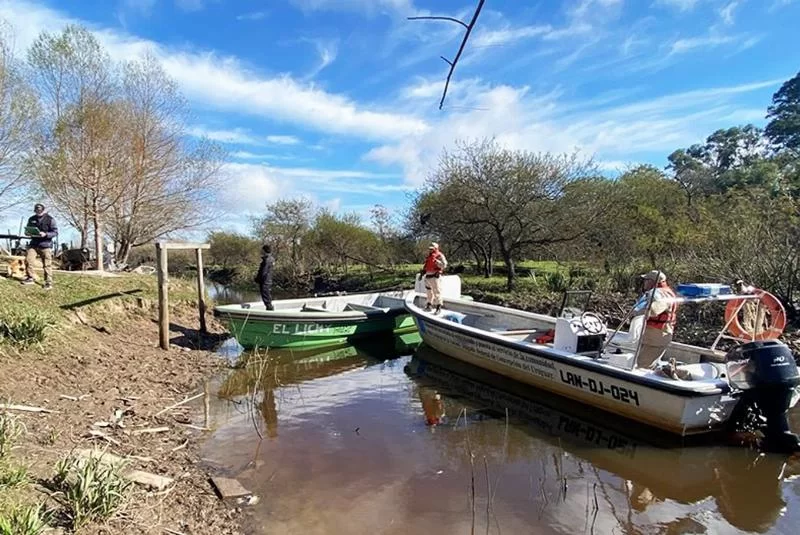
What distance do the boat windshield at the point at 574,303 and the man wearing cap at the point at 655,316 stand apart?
1366mm

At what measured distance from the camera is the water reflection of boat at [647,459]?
4.82m

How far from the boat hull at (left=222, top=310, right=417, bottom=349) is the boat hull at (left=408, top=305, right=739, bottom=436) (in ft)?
8.80

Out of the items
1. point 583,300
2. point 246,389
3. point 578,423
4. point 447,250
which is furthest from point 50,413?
point 447,250

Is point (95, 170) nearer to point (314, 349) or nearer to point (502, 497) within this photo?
point (314, 349)

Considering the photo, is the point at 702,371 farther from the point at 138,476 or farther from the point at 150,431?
the point at 150,431

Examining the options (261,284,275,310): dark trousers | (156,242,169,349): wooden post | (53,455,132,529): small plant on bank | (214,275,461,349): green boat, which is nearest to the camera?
(53,455,132,529): small plant on bank

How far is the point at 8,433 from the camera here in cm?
416

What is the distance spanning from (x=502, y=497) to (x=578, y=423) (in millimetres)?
2564

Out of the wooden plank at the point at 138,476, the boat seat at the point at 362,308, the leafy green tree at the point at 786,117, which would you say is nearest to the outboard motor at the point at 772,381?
the wooden plank at the point at 138,476

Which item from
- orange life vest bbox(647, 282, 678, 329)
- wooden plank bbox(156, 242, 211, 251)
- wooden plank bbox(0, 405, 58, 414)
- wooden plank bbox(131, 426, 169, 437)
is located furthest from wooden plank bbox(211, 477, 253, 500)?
wooden plank bbox(156, 242, 211, 251)

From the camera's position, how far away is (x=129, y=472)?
4.42 metres

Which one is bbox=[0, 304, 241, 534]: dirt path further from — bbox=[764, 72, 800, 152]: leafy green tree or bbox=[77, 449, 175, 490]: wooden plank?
bbox=[764, 72, 800, 152]: leafy green tree

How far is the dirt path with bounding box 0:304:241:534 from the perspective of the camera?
13.1ft

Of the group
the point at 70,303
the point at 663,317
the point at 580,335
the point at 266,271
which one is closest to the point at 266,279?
the point at 266,271
